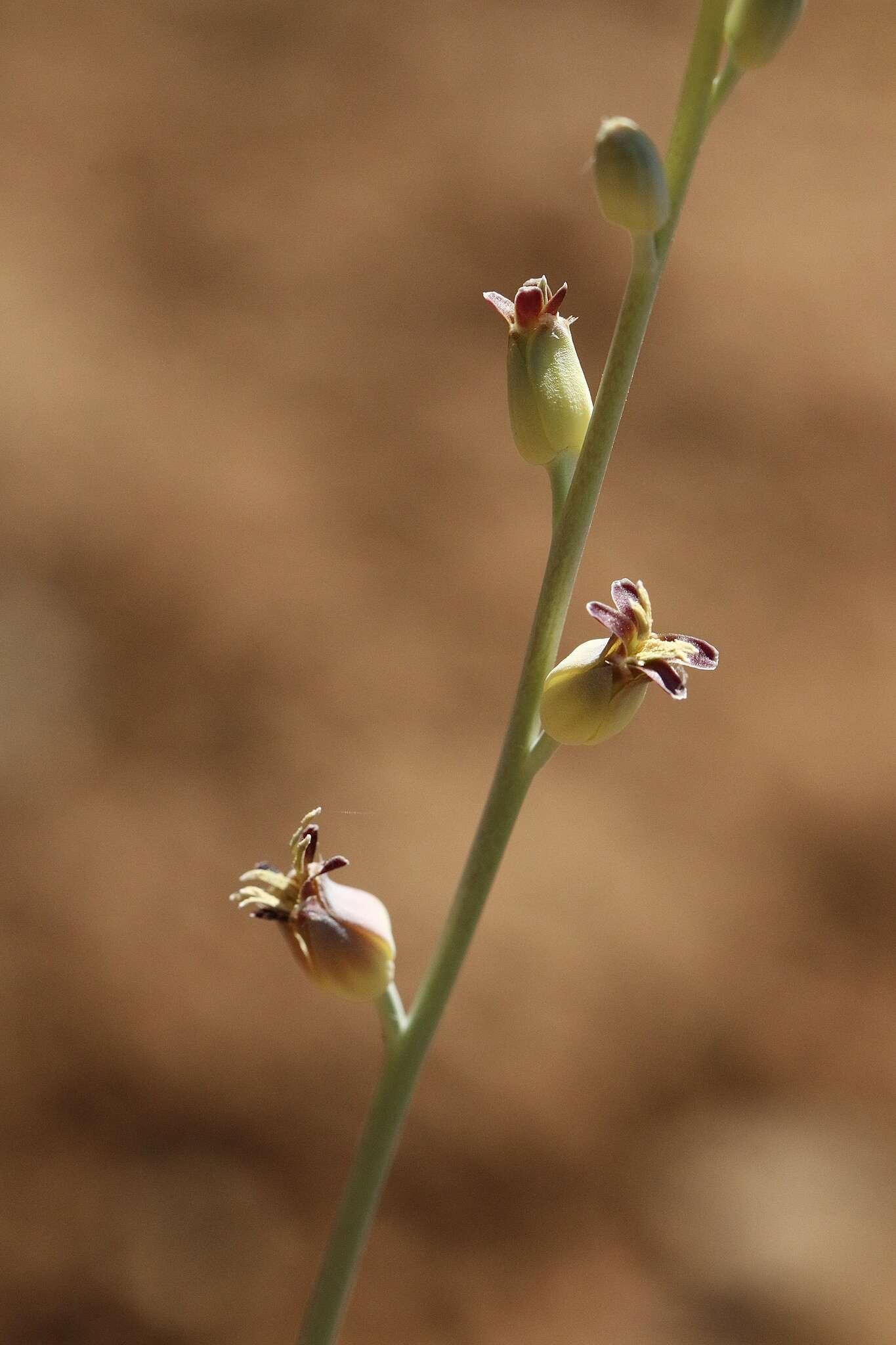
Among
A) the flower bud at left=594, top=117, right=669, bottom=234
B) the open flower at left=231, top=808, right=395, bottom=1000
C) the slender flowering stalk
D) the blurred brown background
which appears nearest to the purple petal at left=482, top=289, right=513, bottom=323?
the slender flowering stalk

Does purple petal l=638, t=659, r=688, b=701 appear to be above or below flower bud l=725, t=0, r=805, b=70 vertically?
below

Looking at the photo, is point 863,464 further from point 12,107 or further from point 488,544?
point 12,107

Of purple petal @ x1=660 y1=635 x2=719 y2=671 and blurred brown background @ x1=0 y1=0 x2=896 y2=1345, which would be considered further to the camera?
blurred brown background @ x1=0 y1=0 x2=896 y2=1345

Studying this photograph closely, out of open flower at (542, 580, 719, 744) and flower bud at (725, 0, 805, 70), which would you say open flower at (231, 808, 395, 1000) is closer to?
open flower at (542, 580, 719, 744)

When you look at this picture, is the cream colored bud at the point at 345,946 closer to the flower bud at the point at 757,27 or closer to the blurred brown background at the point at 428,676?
the flower bud at the point at 757,27

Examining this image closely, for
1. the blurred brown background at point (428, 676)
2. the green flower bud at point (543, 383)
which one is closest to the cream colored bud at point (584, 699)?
the green flower bud at point (543, 383)

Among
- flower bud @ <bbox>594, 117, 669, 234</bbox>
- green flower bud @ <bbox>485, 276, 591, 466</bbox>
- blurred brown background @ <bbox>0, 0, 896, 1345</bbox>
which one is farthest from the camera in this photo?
blurred brown background @ <bbox>0, 0, 896, 1345</bbox>

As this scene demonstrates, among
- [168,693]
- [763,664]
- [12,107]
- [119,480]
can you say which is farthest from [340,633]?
[12,107]
